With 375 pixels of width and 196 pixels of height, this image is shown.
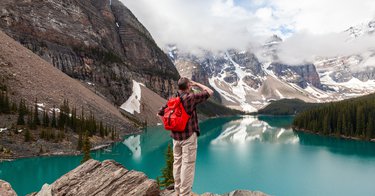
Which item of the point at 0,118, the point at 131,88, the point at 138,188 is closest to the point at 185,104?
the point at 138,188

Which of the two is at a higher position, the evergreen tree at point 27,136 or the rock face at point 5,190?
the rock face at point 5,190

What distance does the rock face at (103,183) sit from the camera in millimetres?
10984

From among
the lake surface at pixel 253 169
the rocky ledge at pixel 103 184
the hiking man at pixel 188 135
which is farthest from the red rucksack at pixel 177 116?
the lake surface at pixel 253 169

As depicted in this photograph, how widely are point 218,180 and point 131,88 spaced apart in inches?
4788

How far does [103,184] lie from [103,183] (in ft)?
0.12

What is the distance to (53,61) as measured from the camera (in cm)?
12950

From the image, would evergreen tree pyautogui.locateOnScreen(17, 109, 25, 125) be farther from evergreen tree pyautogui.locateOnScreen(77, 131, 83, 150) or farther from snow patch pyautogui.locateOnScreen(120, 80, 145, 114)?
snow patch pyautogui.locateOnScreen(120, 80, 145, 114)

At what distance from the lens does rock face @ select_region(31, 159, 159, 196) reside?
10984mm

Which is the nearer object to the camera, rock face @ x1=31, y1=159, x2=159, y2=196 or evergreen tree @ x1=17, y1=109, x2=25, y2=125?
rock face @ x1=31, y1=159, x2=159, y2=196

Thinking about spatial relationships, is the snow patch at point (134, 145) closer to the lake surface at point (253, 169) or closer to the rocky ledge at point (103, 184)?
the lake surface at point (253, 169)

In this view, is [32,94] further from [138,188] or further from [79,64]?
[138,188]

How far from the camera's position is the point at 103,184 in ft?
36.7

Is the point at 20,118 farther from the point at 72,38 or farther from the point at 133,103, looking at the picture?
the point at 72,38

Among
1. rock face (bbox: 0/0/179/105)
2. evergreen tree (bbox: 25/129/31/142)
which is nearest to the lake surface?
evergreen tree (bbox: 25/129/31/142)
